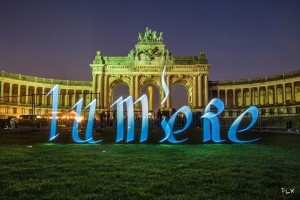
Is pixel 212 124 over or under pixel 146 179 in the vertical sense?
over

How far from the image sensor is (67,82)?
A: 3066 inches

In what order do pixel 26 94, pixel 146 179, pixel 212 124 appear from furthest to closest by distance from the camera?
pixel 26 94, pixel 212 124, pixel 146 179

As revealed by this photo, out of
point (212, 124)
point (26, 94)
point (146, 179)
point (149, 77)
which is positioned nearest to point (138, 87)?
point (149, 77)

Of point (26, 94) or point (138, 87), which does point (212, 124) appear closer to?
point (138, 87)

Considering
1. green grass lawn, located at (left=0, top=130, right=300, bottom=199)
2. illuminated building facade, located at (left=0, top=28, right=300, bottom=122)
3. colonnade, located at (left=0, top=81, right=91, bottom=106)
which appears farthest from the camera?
illuminated building facade, located at (left=0, top=28, right=300, bottom=122)

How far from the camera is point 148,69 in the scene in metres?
70.4

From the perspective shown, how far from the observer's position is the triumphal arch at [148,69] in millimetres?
70062

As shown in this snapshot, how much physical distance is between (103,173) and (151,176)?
1210 millimetres

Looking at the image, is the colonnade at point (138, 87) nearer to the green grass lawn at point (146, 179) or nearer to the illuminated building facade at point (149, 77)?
the illuminated building facade at point (149, 77)

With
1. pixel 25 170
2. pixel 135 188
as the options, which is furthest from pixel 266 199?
pixel 25 170

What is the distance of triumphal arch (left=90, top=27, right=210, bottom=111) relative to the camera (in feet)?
230

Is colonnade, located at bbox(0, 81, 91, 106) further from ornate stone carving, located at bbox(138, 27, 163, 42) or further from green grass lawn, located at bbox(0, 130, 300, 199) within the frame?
green grass lawn, located at bbox(0, 130, 300, 199)

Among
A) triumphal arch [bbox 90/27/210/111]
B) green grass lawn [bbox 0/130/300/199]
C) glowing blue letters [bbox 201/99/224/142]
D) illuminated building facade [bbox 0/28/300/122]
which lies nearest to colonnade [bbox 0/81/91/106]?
illuminated building facade [bbox 0/28/300/122]

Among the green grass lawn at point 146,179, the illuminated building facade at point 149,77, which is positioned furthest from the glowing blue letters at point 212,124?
the illuminated building facade at point 149,77
